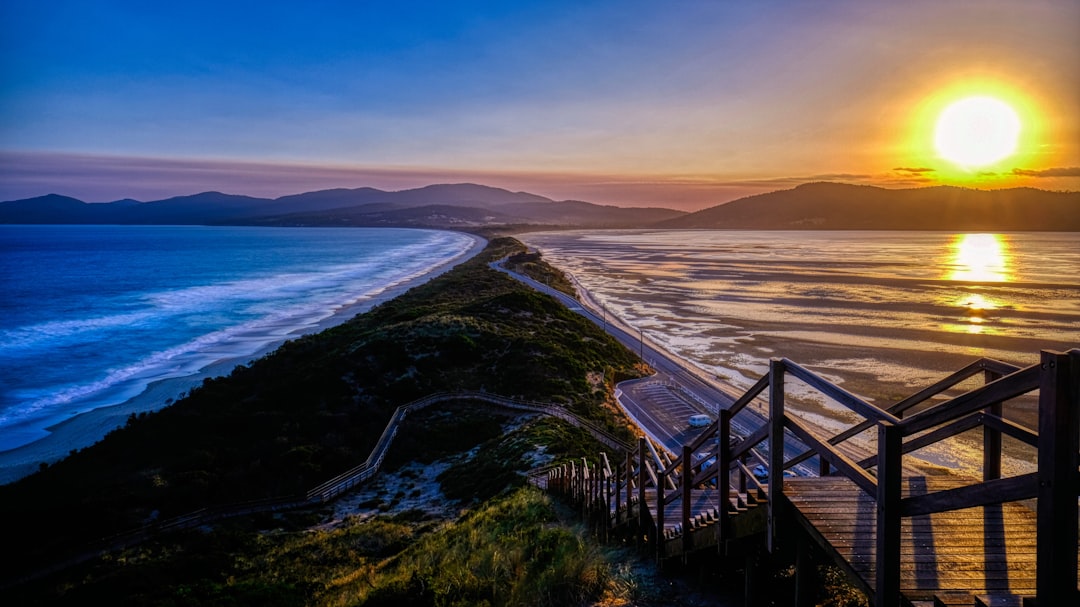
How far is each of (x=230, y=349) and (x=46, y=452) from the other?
Result: 18.8 metres

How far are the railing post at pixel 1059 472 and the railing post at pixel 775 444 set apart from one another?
151 cm

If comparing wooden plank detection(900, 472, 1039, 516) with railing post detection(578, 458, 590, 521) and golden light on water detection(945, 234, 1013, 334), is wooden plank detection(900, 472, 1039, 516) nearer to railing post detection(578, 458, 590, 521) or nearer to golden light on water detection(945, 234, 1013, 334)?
railing post detection(578, 458, 590, 521)

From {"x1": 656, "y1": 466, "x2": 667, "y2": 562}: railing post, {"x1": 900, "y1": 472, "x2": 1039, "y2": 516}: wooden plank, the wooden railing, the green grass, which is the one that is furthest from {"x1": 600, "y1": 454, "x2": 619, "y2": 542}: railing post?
the wooden railing

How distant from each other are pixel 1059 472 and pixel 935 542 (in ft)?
5.62

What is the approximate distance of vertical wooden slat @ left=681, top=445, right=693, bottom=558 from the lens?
608 centimetres

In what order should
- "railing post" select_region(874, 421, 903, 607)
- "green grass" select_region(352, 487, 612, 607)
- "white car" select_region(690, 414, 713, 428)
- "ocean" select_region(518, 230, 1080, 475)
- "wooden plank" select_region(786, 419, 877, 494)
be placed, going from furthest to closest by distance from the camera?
"ocean" select_region(518, 230, 1080, 475)
"white car" select_region(690, 414, 713, 428)
"green grass" select_region(352, 487, 612, 607)
"wooden plank" select_region(786, 419, 877, 494)
"railing post" select_region(874, 421, 903, 607)

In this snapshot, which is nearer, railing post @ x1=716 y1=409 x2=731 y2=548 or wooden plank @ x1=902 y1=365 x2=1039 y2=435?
wooden plank @ x1=902 y1=365 x2=1039 y2=435

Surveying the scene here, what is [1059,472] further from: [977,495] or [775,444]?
[775,444]

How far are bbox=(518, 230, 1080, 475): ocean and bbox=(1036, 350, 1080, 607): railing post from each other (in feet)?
75.1

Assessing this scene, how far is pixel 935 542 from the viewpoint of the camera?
4.05 metres

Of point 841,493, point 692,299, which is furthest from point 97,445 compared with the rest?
point 692,299

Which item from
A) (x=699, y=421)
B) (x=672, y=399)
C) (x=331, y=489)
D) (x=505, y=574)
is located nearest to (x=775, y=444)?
(x=505, y=574)

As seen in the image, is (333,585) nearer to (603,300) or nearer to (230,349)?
(230,349)

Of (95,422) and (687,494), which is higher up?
(687,494)
